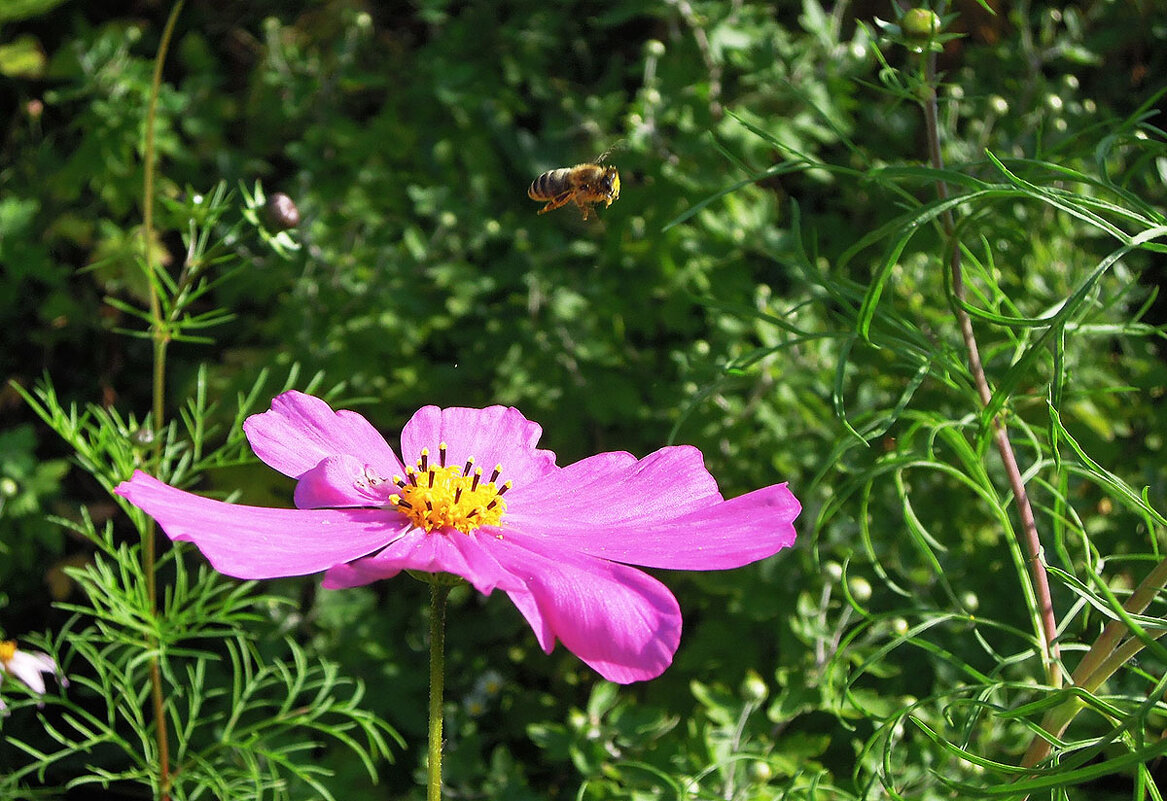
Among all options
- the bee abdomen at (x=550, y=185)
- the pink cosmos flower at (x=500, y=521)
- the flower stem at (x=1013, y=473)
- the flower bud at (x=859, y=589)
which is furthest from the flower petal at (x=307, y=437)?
the flower bud at (x=859, y=589)

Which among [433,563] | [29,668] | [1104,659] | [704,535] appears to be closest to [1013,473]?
[1104,659]

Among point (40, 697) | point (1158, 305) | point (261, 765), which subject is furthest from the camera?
point (1158, 305)

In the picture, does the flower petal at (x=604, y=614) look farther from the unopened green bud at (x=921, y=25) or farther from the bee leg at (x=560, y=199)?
the bee leg at (x=560, y=199)

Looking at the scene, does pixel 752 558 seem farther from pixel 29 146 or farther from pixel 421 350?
pixel 29 146

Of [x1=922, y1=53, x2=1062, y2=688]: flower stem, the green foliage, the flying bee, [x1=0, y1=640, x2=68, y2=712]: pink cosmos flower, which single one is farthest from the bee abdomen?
[x1=0, y1=640, x2=68, y2=712]: pink cosmos flower

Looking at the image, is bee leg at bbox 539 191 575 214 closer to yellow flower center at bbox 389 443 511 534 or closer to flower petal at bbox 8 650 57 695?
yellow flower center at bbox 389 443 511 534

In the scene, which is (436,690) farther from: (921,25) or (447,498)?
(921,25)

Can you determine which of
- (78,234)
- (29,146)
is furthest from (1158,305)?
(29,146)
